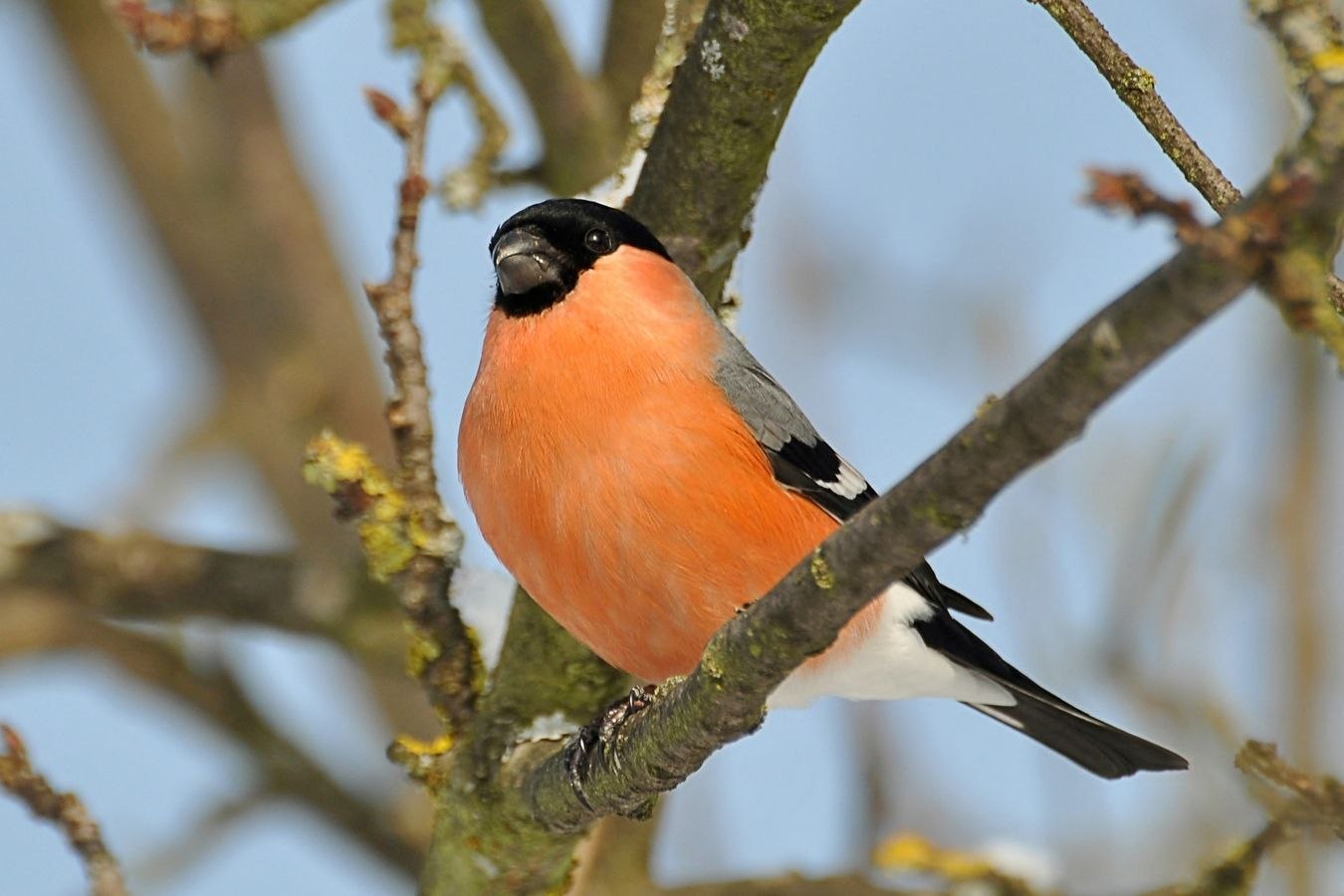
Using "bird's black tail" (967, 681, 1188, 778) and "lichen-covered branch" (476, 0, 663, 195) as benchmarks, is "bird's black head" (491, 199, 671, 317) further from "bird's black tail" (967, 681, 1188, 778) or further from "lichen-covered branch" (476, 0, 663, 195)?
"bird's black tail" (967, 681, 1188, 778)

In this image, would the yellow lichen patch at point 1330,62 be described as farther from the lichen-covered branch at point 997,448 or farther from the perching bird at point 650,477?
the perching bird at point 650,477

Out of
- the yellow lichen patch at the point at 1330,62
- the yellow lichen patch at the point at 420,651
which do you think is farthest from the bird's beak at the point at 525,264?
the yellow lichen patch at the point at 1330,62

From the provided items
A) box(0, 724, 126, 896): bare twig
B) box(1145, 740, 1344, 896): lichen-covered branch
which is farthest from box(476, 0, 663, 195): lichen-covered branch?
box(1145, 740, 1344, 896): lichen-covered branch

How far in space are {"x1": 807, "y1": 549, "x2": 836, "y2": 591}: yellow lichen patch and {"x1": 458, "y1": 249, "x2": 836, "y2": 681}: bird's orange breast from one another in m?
1.04

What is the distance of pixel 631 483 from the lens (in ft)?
10.3

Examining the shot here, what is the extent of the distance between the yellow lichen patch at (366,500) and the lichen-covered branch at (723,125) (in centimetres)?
89

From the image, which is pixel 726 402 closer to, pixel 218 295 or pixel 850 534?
pixel 850 534

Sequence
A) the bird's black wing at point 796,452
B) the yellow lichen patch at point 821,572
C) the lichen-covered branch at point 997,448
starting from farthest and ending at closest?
the bird's black wing at point 796,452 → the yellow lichen patch at point 821,572 → the lichen-covered branch at point 997,448

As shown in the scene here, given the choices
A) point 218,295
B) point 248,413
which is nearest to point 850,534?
point 248,413

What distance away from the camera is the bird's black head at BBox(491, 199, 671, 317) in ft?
12.0

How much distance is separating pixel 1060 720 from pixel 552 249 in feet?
5.90

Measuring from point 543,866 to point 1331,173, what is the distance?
2577mm

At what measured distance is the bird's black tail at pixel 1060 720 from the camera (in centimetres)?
383

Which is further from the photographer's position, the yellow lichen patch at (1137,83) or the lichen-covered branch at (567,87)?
the lichen-covered branch at (567,87)
